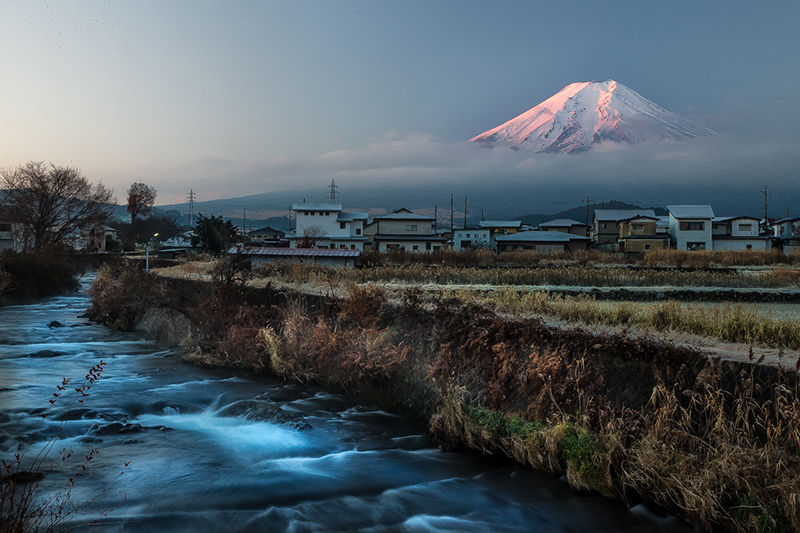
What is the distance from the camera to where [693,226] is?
66.4 meters

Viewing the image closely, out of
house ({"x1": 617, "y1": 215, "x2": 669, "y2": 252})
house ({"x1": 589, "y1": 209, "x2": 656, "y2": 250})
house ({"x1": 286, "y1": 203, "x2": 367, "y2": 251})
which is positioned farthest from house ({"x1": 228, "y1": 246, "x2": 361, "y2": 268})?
house ({"x1": 589, "y1": 209, "x2": 656, "y2": 250})

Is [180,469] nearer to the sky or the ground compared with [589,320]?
nearer to the ground

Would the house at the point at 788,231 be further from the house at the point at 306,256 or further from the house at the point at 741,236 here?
the house at the point at 306,256

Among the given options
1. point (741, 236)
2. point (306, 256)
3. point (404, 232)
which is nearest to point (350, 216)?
point (404, 232)

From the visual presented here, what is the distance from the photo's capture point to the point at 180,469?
307 inches

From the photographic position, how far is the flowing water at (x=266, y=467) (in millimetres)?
6301

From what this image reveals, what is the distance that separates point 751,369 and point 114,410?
34.0 ft

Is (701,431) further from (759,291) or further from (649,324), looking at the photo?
(759,291)

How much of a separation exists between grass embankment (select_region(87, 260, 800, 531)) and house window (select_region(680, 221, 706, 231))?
64.3 metres

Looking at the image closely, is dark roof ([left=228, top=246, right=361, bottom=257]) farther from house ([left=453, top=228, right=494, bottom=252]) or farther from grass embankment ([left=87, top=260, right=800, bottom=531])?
house ([left=453, top=228, right=494, bottom=252])

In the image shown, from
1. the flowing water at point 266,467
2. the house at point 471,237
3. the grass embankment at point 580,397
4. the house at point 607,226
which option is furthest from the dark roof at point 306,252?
the house at point 607,226

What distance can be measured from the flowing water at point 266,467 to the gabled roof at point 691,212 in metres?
67.0

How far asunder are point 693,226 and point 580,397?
68.7m

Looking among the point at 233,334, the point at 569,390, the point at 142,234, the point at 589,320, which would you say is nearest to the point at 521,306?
the point at 589,320
